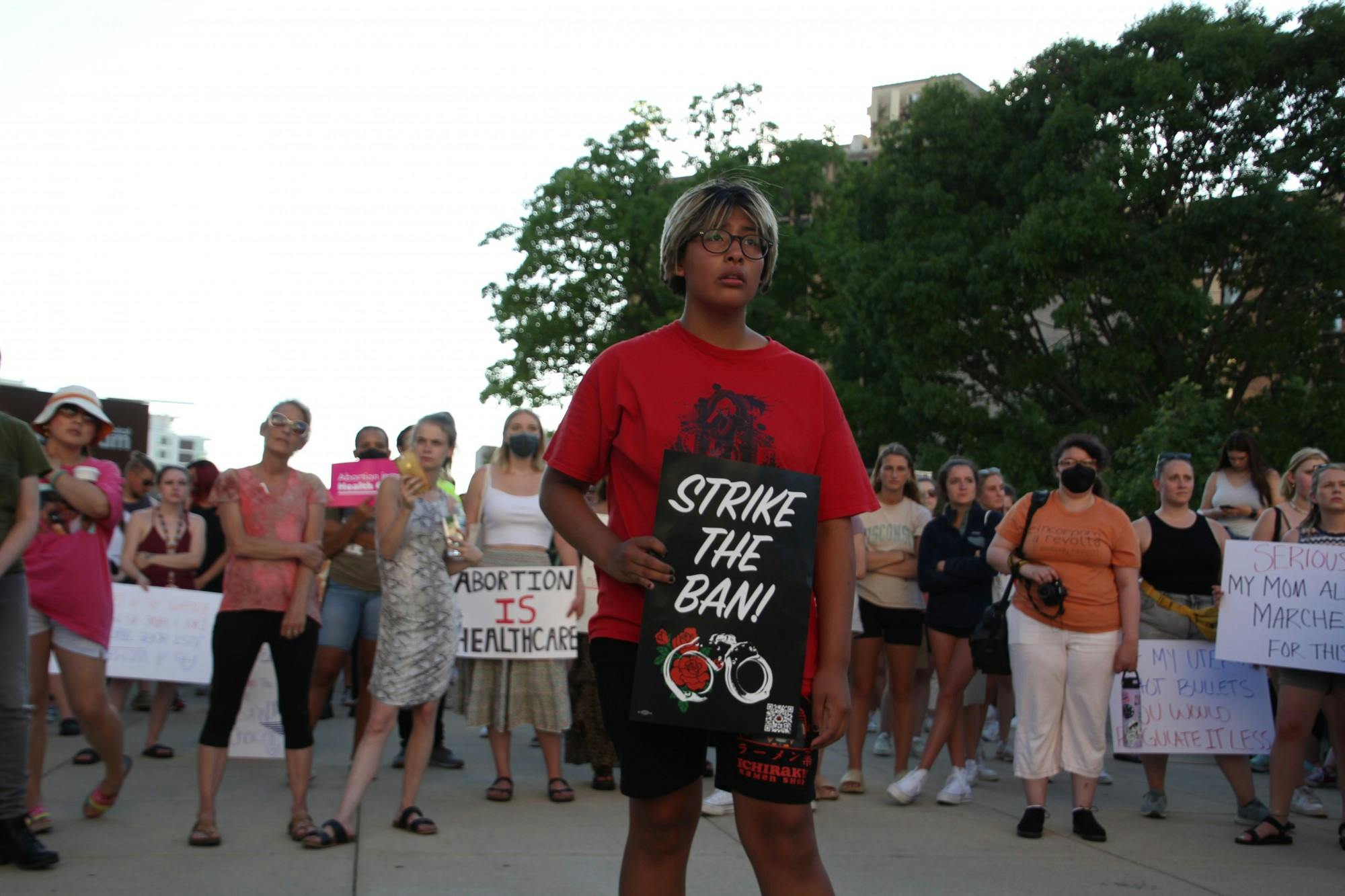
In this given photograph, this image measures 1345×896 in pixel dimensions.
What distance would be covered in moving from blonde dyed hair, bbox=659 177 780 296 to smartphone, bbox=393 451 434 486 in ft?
11.0

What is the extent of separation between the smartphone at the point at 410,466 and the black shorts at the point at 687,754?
349 centimetres

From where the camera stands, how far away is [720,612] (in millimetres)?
2934

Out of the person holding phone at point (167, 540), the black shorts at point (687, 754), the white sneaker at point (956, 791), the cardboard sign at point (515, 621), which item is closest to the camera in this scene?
the black shorts at point (687, 754)

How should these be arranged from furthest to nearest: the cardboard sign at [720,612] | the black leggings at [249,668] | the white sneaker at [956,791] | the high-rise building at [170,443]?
the high-rise building at [170,443]
the white sneaker at [956,791]
the black leggings at [249,668]
the cardboard sign at [720,612]

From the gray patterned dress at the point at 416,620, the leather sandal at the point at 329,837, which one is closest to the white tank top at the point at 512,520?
the gray patterned dress at the point at 416,620

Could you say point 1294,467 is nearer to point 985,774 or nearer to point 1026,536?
point 1026,536

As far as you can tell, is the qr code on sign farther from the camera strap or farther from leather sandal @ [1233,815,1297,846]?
leather sandal @ [1233,815,1297,846]

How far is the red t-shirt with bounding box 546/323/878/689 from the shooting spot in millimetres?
3084

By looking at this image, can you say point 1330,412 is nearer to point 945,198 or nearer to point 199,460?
point 945,198

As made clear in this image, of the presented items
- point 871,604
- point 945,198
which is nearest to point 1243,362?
point 945,198

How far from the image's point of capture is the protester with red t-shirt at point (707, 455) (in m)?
3.06

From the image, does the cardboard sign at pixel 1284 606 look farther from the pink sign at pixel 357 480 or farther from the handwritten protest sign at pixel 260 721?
the handwritten protest sign at pixel 260 721

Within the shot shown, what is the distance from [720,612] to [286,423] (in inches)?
153

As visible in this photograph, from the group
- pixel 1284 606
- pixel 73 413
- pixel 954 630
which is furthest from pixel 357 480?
pixel 1284 606
